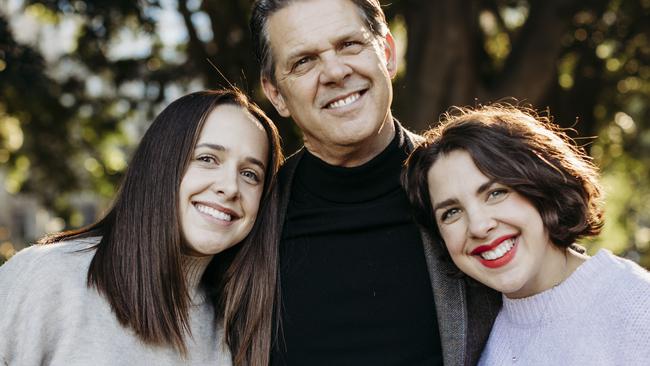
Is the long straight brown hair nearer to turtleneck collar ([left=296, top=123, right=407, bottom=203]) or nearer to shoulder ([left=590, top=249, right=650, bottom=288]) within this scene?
turtleneck collar ([left=296, top=123, right=407, bottom=203])

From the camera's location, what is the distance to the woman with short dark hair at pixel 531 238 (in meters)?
2.68

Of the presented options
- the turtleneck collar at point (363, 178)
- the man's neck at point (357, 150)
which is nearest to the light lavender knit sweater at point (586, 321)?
the turtleneck collar at point (363, 178)

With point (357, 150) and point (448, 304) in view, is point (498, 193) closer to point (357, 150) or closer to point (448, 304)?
point (448, 304)

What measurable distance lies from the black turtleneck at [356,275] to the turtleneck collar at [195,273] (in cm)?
37

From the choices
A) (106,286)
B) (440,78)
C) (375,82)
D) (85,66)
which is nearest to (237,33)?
(85,66)

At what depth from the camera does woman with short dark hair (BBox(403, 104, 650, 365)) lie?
268 centimetres

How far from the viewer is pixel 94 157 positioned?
34.4 feet

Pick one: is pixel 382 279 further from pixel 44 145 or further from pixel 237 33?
pixel 44 145

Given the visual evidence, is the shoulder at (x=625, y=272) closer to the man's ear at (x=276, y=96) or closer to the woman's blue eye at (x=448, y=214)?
the woman's blue eye at (x=448, y=214)

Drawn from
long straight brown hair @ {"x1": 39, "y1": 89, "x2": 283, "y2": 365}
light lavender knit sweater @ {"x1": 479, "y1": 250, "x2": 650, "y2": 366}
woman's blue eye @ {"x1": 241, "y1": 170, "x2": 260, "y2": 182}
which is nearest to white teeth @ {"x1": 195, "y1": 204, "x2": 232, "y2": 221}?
long straight brown hair @ {"x1": 39, "y1": 89, "x2": 283, "y2": 365}

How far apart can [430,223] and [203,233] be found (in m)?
0.97

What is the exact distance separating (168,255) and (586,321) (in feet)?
5.44

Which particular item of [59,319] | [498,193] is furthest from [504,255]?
[59,319]

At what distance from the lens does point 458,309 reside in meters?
3.13
